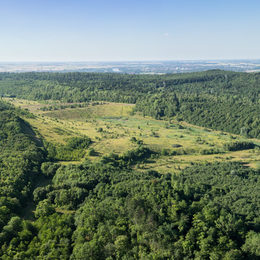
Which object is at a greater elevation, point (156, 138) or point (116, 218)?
point (116, 218)

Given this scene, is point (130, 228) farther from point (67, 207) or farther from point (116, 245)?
point (67, 207)

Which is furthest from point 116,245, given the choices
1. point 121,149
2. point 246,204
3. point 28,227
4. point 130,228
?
point 121,149

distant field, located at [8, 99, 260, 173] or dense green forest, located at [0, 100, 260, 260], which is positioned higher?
dense green forest, located at [0, 100, 260, 260]

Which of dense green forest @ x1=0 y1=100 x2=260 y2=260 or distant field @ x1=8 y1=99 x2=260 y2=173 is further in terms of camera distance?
distant field @ x1=8 y1=99 x2=260 y2=173

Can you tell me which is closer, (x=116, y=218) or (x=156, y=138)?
(x=116, y=218)

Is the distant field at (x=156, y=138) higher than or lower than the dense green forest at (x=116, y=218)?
lower
